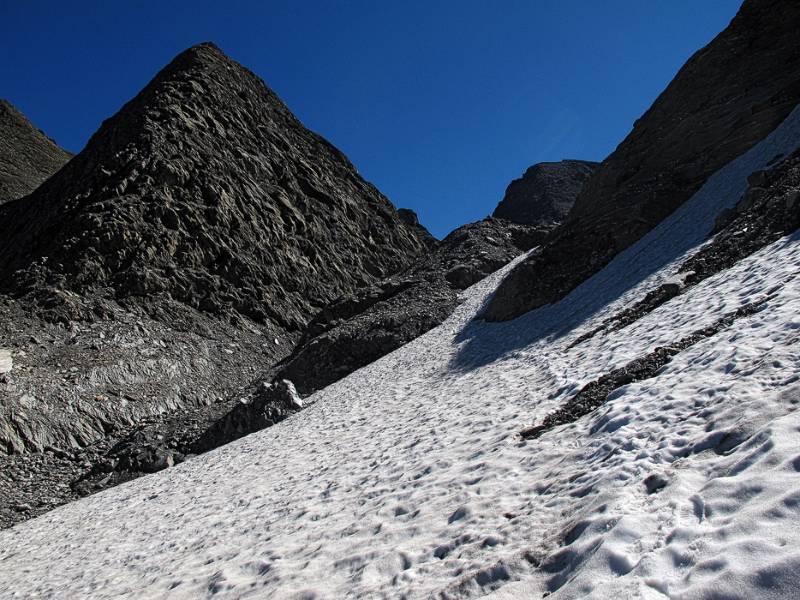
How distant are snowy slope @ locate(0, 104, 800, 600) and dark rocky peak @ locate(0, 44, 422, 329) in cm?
1664

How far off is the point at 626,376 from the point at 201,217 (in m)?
31.2

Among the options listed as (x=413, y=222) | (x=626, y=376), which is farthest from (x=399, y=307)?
(x=413, y=222)

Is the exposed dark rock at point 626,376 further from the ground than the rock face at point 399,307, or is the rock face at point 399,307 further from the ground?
the rock face at point 399,307

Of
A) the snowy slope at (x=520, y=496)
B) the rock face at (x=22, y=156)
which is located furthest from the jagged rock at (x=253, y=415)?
the rock face at (x=22, y=156)

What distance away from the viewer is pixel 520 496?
16.7ft

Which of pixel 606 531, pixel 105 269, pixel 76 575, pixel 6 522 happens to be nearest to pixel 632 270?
pixel 606 531

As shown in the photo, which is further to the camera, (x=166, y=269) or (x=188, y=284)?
(x=188, y=284)

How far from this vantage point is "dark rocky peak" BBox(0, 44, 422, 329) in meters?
26.7

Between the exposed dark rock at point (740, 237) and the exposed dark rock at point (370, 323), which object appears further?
the exposed dark rock at point (370, 323)

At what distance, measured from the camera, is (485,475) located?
6023 millimetres

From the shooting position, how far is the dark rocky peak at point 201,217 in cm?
2673

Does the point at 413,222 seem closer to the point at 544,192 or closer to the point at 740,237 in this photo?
the point at 544,192

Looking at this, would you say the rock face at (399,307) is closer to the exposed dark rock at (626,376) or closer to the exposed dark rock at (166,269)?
the exposed dark rock at (166,269)

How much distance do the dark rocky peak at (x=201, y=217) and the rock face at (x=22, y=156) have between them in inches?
703
